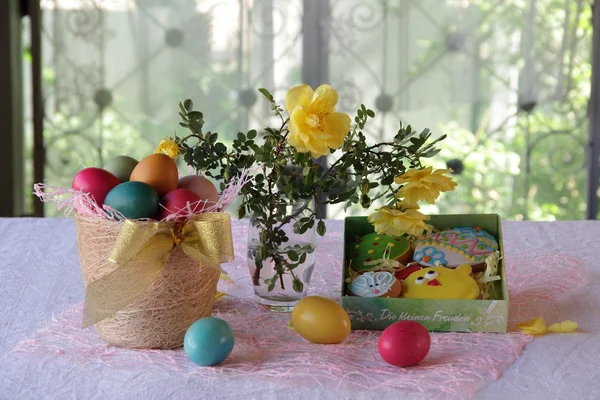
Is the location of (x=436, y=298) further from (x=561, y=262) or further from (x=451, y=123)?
(x=451, y=123)

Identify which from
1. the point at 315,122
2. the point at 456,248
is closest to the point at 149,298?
the point at 315,122

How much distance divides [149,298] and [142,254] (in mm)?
60

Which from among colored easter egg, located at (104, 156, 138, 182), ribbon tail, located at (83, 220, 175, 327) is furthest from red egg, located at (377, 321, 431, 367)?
colored easter egg, located at (104, 156, 138, 182)

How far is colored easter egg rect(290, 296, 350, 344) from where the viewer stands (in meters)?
0.90

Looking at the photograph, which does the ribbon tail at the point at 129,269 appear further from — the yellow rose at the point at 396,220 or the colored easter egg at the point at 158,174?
the yellow rose at the point at 396,220

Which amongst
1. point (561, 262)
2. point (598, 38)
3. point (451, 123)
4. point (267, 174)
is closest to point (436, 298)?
point (267, 174)

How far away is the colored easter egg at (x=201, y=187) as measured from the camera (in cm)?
90

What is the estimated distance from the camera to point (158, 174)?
0.89 meters

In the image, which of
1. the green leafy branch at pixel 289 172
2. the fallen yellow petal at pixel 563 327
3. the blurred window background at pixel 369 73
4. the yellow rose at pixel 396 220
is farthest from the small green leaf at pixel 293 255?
the blurred window background at pixel 369 73

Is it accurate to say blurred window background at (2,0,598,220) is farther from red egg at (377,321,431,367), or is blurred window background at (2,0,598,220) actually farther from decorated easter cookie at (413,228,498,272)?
red egg at (377,321,431,367)

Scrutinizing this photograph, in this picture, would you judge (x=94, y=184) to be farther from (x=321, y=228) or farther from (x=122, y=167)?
(x=321, y=228)

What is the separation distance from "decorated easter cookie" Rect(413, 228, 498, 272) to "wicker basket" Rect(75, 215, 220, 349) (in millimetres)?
313

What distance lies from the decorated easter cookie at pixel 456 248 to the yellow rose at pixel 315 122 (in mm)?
240

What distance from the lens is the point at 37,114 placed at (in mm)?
2684
